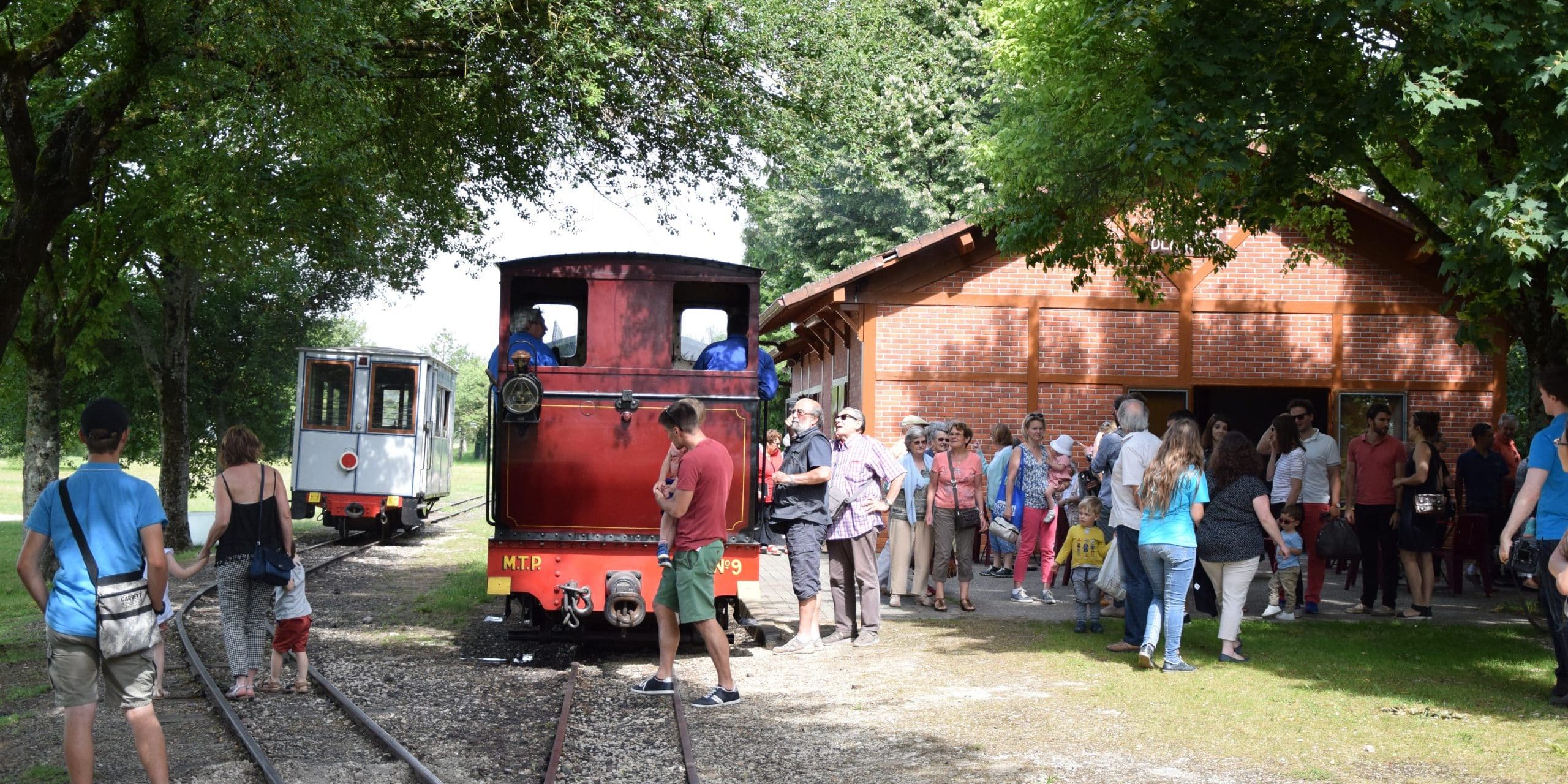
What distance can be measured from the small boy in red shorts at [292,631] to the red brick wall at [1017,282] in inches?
451

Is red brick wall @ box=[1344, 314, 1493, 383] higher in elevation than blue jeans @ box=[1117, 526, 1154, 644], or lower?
higher

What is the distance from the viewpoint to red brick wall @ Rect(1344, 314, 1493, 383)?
19.1m

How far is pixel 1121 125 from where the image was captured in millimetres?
13539

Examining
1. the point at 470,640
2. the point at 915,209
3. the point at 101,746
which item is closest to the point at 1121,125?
the point at 470,640

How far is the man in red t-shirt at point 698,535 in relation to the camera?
8.30 meters

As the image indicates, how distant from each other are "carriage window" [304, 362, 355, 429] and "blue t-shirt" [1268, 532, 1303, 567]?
15339mm

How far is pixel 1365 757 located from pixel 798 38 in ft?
31.0

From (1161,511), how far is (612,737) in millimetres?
3891

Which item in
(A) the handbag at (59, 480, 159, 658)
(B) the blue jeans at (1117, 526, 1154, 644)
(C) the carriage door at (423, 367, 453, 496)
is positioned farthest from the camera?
(C) the carriage door at (423, 367, 453, 496)

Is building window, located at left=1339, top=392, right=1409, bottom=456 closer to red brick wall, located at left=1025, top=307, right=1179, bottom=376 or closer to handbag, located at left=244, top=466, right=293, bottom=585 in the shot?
red brick wall, located at left=1025, top=307, right=1179, bottom=376

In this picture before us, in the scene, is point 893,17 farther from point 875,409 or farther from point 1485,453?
point 1485,453

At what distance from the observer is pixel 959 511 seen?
1242cm

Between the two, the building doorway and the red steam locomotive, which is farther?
the building doorway

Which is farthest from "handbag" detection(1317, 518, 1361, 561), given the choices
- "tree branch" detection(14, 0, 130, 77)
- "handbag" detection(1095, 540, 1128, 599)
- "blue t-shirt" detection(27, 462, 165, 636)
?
"tree branch" detection(14, 0, 130, 77)
